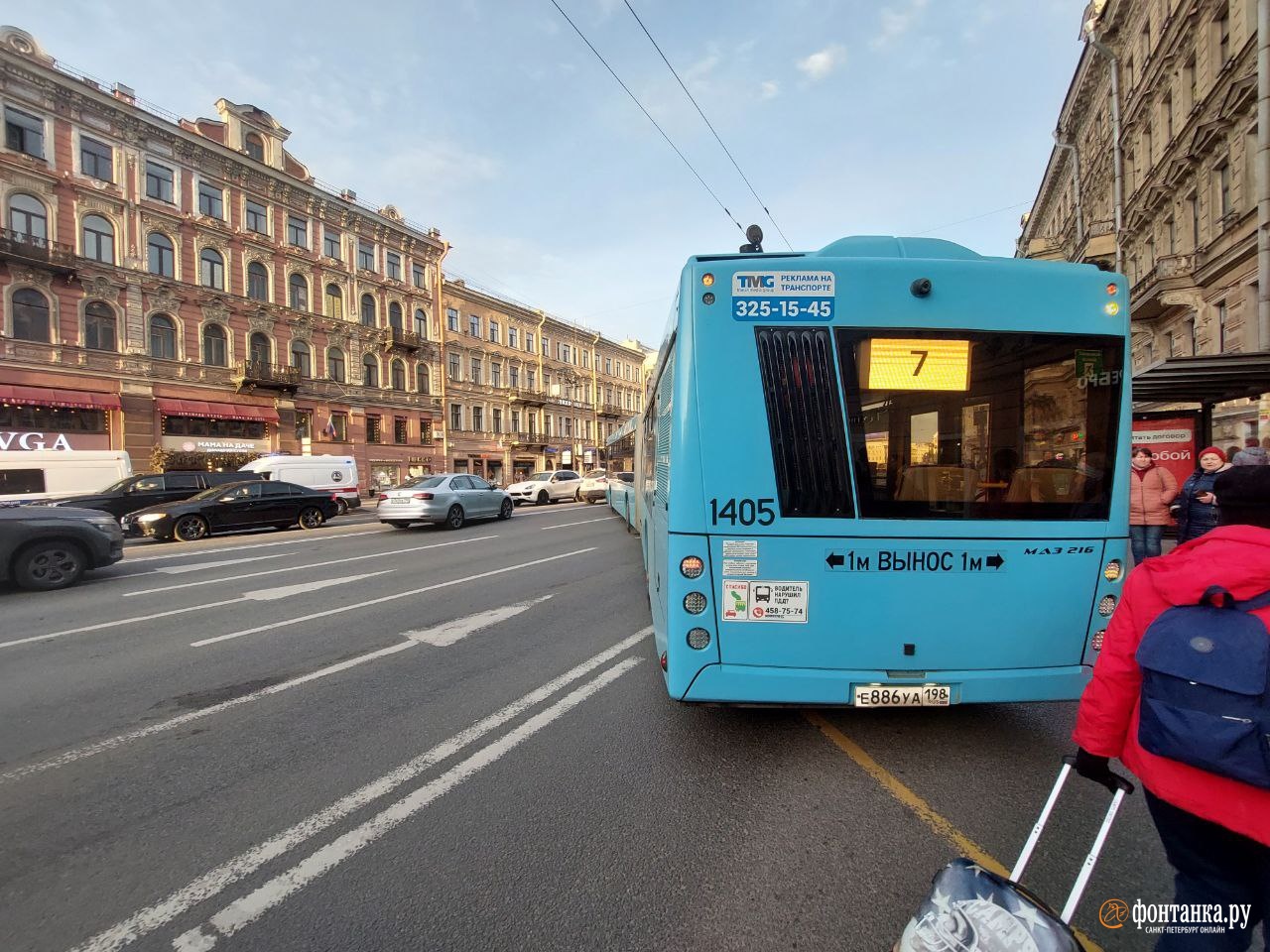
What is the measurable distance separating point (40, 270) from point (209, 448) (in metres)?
8.45

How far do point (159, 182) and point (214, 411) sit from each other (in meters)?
10.1

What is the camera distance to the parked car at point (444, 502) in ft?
50.9

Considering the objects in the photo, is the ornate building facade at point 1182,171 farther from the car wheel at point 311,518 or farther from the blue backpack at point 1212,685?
the car wheel at point 311,518

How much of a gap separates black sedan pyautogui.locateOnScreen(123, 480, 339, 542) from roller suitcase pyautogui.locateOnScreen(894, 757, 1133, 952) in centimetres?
1763

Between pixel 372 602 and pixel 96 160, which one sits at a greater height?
pixel 96 160

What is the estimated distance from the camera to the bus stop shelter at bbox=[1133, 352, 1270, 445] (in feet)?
26.1

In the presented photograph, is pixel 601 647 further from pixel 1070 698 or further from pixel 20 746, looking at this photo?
pixel 20 746

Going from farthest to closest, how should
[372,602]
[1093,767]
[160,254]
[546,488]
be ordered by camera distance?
[546,488], [160,254], [372,602], [1093,767]

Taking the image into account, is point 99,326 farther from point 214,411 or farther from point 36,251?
point 214,411

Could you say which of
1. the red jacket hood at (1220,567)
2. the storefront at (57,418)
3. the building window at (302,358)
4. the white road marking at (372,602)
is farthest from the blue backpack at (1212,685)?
the building window at (302,358)

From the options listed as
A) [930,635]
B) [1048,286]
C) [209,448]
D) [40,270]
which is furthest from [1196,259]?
[40,270]

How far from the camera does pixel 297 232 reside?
1190 inches

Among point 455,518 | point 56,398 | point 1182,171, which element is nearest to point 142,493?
point 455,518

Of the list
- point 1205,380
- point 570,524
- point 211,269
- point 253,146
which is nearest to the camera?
point 1205,380
